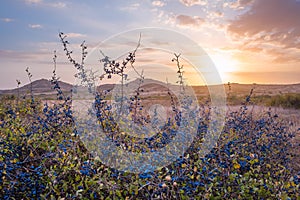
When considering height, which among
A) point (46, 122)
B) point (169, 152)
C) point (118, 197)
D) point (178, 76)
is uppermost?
point (178, 76)

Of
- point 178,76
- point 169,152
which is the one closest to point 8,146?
point 169,152

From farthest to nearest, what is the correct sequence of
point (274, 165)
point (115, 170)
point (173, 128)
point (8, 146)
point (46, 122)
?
point (173, 128)
point (46, 122)
point (274, 165)
point (8, 146)
point (115, 170)

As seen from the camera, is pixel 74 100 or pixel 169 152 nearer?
pixel 169 152

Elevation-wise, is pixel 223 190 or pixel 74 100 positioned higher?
pixel 74 100

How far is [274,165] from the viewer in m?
4.28

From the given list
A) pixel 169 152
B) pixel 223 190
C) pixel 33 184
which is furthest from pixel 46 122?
pixel 223 190

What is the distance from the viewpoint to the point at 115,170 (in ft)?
11.4

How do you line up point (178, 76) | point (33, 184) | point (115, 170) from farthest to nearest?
point (178, 76), point (115, 170), point (33, 184)

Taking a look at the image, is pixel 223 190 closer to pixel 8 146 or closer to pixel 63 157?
pixel 63 157

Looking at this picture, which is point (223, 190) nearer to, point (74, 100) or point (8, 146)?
point (8, 146)

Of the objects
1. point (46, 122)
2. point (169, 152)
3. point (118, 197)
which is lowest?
point (118, 197)

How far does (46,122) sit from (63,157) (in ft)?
4.06

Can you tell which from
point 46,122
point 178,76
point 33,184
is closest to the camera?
point 33,184

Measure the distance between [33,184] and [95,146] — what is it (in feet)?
3.63
